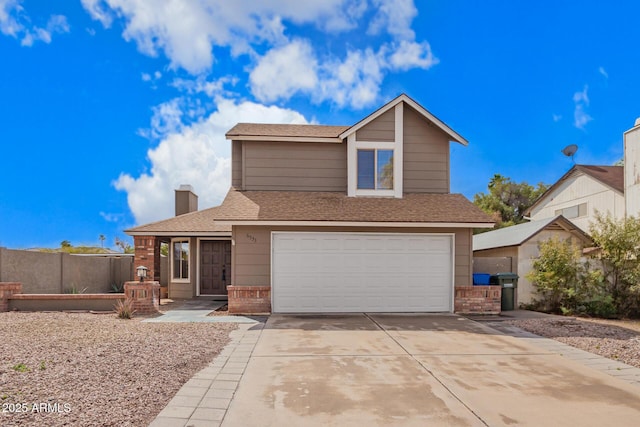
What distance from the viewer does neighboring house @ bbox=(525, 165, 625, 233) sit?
54.1 feet

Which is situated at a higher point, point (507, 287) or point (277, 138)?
point (277, 138)

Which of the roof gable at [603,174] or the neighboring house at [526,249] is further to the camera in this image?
the roof gable at [603,174]

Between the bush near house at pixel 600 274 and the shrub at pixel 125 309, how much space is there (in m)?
11.7

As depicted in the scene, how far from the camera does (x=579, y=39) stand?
1681 centimetres

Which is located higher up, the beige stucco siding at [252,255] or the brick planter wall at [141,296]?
the beige stucco siding at [252,255]

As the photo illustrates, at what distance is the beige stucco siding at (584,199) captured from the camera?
53.9 feet

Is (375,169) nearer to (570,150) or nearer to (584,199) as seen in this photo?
(584,199)

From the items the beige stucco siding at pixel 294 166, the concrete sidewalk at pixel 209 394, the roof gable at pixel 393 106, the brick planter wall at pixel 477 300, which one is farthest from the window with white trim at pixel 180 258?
the brick planter wall at pixel 477 300

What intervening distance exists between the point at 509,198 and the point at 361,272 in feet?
91.5

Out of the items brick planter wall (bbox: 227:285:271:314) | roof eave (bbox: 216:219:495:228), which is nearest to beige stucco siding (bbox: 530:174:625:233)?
roof eave (bbox: 216:219:495:228)

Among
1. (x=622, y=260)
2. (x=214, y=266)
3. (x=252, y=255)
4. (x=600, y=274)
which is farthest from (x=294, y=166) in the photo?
(x=622, y=260)

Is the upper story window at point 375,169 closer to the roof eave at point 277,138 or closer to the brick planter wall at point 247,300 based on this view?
the roof eave at point 277,138

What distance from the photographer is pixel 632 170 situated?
50.3 ft

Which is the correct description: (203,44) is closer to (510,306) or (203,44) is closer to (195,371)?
(195,371)
